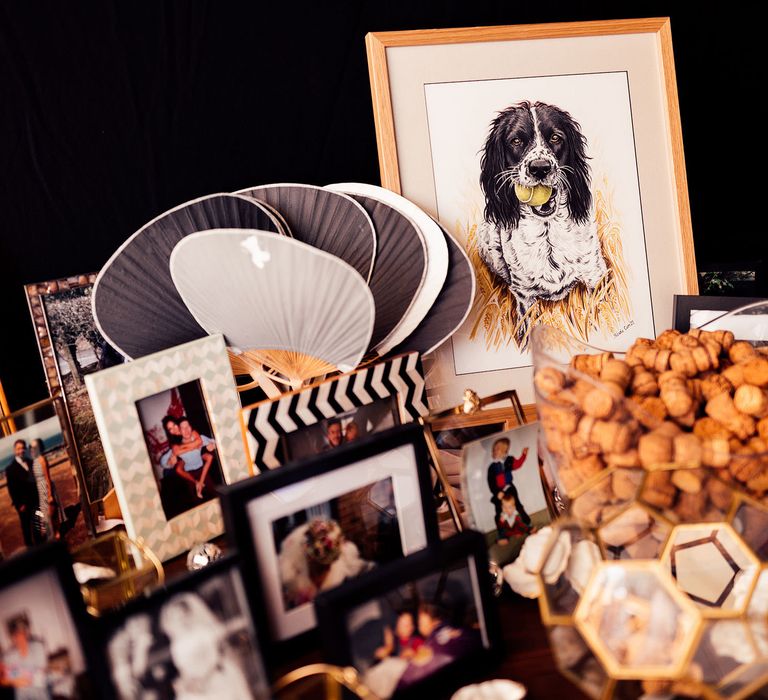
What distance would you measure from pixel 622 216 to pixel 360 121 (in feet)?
1.55

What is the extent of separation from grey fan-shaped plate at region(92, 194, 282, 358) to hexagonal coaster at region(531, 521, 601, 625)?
555 mm

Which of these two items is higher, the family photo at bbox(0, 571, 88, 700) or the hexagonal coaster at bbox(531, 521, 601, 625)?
the family photo at bbox(0, 571, 88, 700)

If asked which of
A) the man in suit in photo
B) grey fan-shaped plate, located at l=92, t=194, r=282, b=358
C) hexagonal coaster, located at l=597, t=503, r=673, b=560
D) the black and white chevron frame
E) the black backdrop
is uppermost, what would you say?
the black backdrop

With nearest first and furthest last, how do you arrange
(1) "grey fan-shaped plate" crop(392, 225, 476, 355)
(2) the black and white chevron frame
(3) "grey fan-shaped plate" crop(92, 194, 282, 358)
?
(2) the black and white chevron frame → (3) "grey fan-shaped plate" crop(92, 194, 282, 358) → (1) "grey fan-shaped plate" crop(392, 225, 476, 355)

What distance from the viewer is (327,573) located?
770 mm

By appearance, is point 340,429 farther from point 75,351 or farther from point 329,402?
point 75,351

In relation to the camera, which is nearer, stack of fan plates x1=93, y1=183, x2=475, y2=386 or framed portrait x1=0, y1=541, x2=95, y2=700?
framed portrait x1=0, y1=541, x2=95, y2=700

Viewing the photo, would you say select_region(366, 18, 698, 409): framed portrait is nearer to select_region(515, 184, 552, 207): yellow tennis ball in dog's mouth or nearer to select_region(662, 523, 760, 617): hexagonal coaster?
select_region(515, 184, 552, 207): yellow tennis ball in dog's mouth

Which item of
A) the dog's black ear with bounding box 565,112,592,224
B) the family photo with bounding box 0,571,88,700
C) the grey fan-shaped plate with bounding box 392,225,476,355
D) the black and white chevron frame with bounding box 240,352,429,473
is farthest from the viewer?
the dog's black ear with bounding box 565,112,592,224

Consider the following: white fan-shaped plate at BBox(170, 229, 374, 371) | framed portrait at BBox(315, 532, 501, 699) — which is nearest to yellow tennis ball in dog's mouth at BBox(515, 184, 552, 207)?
white fan-shaped plate at BBox(170, 229, 374, 371)

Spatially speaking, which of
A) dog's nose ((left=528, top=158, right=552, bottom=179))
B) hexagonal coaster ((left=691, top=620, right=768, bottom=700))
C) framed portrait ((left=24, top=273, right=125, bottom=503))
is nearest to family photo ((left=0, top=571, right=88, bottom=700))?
framed portrait ((left=24, top=273, right=125, bottom=503))

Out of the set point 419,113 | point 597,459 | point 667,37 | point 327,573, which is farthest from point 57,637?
point 667,37

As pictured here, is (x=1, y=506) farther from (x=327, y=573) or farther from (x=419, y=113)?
(x=419, y=113)

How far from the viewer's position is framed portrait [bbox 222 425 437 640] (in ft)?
2.35
